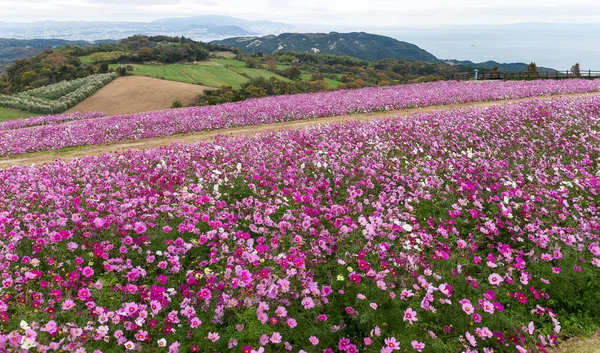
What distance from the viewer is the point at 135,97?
51844 millimetres

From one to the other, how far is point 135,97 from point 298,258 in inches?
2112

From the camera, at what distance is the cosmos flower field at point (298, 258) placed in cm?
429

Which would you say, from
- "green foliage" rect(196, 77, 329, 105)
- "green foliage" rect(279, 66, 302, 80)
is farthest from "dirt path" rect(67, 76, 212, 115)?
"green foliage" rect(279, 66, 302, 80)

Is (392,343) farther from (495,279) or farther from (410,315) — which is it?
(495,279)

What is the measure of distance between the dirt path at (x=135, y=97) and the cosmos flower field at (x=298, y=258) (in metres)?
40.2

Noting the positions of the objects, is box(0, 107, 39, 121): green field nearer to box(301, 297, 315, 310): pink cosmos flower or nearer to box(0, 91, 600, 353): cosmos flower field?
box(0, 91, 600, 353): cosmos flower field

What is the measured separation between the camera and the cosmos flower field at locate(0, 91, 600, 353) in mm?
4293

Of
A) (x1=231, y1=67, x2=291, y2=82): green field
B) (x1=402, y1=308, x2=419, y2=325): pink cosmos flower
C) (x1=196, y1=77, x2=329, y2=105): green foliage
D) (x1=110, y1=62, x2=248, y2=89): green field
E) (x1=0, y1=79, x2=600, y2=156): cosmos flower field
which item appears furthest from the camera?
(x1=231, y1=67, x2=291, y2=82): green field

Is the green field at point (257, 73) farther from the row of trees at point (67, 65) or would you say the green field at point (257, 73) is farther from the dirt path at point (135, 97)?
the dirt path at point (135, 97)

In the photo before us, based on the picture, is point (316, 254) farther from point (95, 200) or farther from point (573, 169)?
point (573, 169)

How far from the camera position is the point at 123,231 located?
5750 mm

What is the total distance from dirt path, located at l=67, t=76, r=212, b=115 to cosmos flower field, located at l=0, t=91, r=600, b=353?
1582 inches

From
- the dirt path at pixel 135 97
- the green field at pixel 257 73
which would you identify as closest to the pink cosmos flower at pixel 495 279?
the dirt path at pixel 135 97

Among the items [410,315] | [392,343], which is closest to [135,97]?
[410,315]
